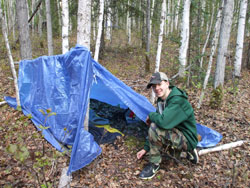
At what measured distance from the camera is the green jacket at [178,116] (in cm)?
254

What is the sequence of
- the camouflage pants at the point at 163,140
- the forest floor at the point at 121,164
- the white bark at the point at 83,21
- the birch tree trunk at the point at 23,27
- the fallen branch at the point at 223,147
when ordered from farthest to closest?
the birch tree trunk at the point at 23,27 < the fallen branch at the point at 223,147 < the white bark at the point at 83,21 < the camouflage pants at the point at 163,140 < the forest floor at the point at 121,164

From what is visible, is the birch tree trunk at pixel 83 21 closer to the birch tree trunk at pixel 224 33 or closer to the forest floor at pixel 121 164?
the forest floor at pixel 121 164

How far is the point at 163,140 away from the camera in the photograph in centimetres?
273

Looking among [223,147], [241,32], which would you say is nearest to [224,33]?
[241,32]

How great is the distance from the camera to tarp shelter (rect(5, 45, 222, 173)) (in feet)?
9.17

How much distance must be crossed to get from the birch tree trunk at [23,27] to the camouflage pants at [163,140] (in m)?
5.18

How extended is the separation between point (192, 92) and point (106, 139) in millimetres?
3788

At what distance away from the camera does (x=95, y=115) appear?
4.45 metres

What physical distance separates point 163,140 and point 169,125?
320 mm

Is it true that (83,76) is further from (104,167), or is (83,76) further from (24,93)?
(24,93)

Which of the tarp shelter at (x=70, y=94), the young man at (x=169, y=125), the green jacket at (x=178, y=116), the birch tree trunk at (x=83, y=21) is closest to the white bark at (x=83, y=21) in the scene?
the birch tree trunk at (x=83, y=21)

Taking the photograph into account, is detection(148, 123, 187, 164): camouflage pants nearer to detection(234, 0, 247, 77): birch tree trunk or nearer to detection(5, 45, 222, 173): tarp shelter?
detection(5, 45, 222, 173): tarp shelter

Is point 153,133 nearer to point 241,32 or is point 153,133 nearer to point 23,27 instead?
point 23,27

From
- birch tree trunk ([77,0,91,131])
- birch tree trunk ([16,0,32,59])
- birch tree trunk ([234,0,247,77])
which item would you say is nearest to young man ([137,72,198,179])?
birch tree trunk ([77,0,91,131])
